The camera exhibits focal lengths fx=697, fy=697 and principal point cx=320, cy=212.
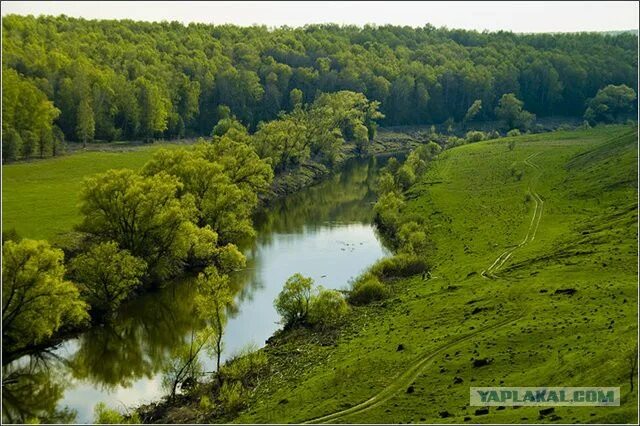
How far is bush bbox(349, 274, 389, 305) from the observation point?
7619 cm

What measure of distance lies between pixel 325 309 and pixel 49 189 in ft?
199

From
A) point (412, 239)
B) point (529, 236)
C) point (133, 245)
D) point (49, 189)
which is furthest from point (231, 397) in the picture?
point (49, 189)

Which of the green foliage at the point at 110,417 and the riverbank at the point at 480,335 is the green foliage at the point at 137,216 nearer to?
the riverbank at the point at 480,335

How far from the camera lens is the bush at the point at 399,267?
3364 inches

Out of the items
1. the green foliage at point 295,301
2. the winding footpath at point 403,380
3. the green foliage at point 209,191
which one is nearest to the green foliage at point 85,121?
the green foliage at point 209,191

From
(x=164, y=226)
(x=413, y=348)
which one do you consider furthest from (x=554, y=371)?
(x=164, y=226)

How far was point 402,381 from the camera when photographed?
5262 cm

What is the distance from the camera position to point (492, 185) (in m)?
130

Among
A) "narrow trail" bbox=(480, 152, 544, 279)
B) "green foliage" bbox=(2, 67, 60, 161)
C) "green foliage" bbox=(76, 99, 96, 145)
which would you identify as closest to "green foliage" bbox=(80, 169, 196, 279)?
"narrow trail" bbox=(480, 152, 544, 279)

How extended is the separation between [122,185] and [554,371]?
52017 mm

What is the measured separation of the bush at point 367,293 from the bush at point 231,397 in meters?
23.4

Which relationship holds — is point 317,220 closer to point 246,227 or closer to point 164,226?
point 246,227

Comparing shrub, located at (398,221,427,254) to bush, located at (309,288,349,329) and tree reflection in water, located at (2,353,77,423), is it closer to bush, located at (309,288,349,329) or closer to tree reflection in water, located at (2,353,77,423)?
bush, located at (309,288,349,329)

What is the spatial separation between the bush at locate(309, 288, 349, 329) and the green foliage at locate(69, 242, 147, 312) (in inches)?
740
